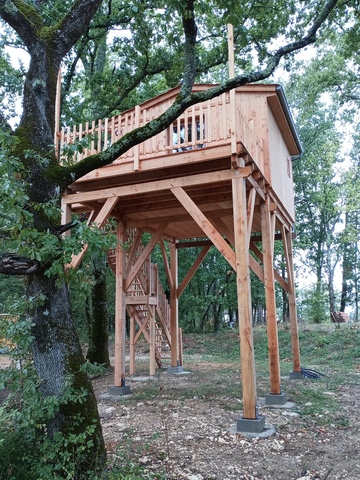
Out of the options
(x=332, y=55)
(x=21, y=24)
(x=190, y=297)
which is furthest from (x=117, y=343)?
(x=332, y=55)

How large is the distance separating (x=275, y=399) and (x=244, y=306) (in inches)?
96.6

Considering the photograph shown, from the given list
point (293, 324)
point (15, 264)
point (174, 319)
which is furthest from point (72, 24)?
point (174, 319)

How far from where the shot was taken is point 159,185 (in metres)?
7.15

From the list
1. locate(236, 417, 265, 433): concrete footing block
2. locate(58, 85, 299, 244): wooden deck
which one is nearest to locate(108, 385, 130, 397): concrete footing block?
locate(236, 417, 265, 433): concrete footing block

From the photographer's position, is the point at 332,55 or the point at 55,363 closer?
the point at 55,363

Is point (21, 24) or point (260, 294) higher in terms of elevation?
point (21, 24)

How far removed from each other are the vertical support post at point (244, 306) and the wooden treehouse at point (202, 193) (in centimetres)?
1

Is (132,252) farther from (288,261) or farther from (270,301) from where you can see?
(288,261)

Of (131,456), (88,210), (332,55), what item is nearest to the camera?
(131,456)

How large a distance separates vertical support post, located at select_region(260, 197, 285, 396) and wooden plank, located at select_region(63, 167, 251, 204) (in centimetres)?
192

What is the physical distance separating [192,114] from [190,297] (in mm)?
16704

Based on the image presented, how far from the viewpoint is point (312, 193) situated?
2481 centimetres

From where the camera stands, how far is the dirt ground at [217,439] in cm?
429

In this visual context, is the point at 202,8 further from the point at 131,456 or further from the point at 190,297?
the point at 190,297
